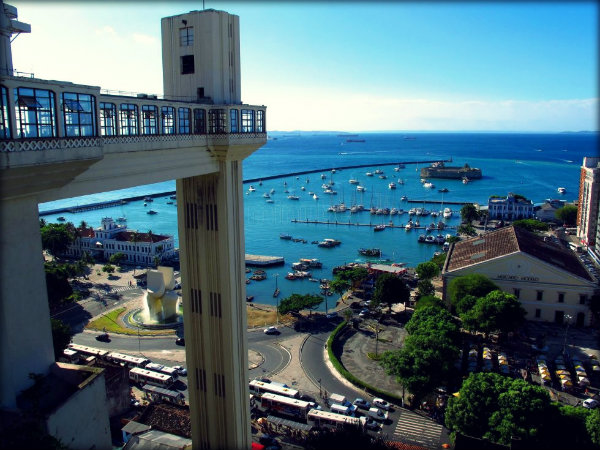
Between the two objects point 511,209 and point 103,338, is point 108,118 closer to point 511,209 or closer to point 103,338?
point 103,338

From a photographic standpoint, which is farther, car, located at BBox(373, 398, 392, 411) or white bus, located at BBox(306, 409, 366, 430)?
car, located at BBox(373, 398, 392, 411)

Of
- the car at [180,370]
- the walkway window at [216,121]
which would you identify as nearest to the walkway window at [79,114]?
the walkway window at [216,121]

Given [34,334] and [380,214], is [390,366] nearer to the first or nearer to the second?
[34,334]

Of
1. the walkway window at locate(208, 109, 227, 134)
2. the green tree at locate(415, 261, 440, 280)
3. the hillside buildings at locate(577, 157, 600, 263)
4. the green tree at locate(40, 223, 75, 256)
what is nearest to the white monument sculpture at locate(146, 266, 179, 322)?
the green tree at locate(415, 261, 440, 280)

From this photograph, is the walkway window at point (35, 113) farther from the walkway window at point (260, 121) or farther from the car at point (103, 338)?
the car at point (103, 338)

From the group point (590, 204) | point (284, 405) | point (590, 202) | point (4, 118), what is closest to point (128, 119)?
point (4, 118)

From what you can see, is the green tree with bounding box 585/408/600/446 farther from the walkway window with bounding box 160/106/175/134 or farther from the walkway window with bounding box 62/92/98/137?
the walkway window with bounding box 62/92/98/137
